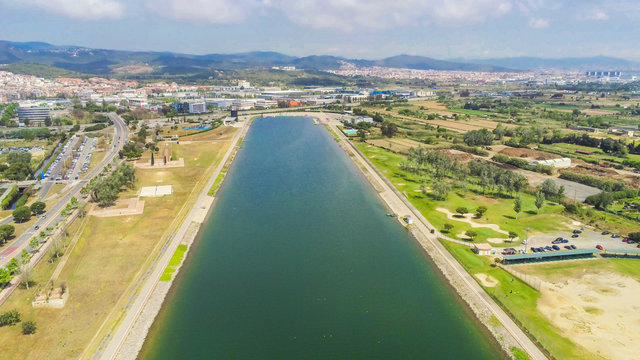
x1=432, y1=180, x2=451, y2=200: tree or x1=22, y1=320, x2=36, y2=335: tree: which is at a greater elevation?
x1=432, y1=180, x2=451, y2=200: tree

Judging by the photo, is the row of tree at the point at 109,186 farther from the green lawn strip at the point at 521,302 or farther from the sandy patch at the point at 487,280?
the sandy patch at the point at 487,280

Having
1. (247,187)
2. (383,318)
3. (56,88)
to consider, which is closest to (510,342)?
(383,318)

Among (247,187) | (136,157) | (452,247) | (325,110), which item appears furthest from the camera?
(325,110)

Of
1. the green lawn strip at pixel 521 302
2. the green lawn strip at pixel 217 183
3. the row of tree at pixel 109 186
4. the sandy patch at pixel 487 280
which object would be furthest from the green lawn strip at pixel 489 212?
the row of tree at pixel 109 186

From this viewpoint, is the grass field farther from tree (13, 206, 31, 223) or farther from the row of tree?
tree (13, 206, 31, 223)

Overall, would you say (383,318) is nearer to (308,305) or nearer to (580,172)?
(308,305)

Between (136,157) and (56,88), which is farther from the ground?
(56,88)

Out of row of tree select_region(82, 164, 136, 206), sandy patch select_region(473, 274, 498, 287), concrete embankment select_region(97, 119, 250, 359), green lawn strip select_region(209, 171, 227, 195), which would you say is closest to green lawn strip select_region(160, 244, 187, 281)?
concrete embankment select_region(97, 119, 250, 359)
